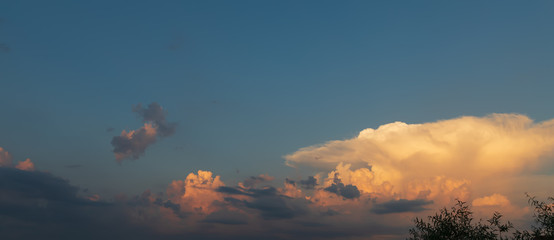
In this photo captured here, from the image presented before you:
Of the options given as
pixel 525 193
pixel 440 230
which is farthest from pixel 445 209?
pixel 525 193

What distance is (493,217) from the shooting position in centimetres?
7294

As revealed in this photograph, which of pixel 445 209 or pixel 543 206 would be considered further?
pixel 445 209

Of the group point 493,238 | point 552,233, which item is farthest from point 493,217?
point 552,233

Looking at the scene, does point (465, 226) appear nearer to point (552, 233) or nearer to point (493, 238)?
point (493, 238)

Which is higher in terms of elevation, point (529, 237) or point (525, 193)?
point (525, 193)

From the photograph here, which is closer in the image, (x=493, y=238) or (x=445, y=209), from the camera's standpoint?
(x=493, y=238)

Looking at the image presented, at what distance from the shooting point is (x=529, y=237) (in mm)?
69562

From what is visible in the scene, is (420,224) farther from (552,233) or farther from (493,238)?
(552,233)

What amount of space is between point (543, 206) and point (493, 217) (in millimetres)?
6822

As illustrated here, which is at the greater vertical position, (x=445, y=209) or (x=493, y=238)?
(x=445, y=209)

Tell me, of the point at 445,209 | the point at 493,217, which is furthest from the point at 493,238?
the point at 445,209

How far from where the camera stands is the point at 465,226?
74.2 metres

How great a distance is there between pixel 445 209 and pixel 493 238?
7.77 meters

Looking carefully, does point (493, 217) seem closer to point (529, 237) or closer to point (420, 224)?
point (529, 237)
